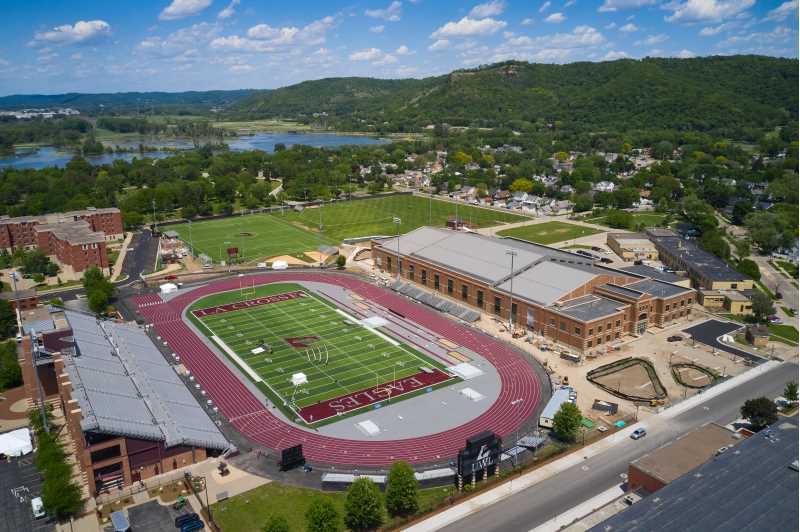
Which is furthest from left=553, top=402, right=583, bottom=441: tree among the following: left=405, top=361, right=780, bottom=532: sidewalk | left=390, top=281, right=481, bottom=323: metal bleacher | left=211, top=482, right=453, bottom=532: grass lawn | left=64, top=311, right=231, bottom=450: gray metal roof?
left=390, top=281, right=481, bottom=323: metal bleacher

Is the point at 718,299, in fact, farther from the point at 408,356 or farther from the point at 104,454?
the point at 104,454

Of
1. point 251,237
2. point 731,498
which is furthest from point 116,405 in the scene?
point 251,237

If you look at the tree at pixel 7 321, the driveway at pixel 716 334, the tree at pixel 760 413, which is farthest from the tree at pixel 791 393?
the tree at pixel 7 321

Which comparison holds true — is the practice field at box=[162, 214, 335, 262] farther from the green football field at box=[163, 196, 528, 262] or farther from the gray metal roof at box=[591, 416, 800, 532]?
the gray metal roof at box=[591, 416, 800, 532]

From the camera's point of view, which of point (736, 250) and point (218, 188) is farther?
point (218, 188)

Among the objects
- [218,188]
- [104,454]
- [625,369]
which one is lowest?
[625,369]

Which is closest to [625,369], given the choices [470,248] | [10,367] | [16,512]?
[470,248]
